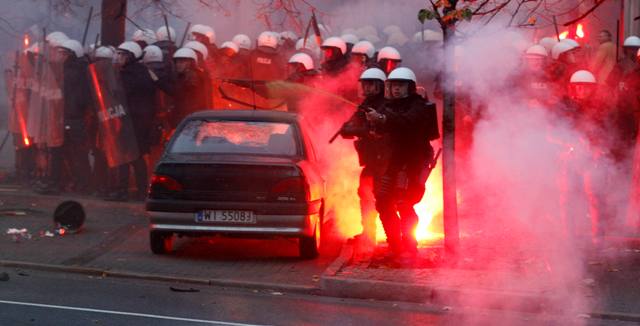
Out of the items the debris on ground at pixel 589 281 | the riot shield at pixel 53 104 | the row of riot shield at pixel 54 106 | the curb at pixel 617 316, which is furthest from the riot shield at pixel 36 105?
the curb at pixel 617 316

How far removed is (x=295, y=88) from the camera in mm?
12727

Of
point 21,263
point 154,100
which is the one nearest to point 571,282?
point 21,263

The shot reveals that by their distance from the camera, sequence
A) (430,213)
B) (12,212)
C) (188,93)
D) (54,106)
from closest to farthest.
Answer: (430,213) → (12,212) → (188,93) → (54,106)

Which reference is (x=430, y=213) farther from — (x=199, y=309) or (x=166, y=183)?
(x=199, y=309)

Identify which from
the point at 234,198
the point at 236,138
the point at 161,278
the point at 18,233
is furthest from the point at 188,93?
the point at 161,278

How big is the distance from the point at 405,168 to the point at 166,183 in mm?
2201

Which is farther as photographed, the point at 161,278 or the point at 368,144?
the point at 368,144

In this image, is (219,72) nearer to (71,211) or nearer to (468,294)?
(71,211)

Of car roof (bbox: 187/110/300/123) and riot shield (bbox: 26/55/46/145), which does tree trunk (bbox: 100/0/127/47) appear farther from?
car roof (bbox: 187/110/300/123)

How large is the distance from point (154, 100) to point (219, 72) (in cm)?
292

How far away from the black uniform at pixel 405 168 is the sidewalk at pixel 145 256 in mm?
773

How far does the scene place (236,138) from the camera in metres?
10.4

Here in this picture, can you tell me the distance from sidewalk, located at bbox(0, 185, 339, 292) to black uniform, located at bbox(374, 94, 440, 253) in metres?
0.77

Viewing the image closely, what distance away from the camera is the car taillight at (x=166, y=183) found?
9.73 meters
